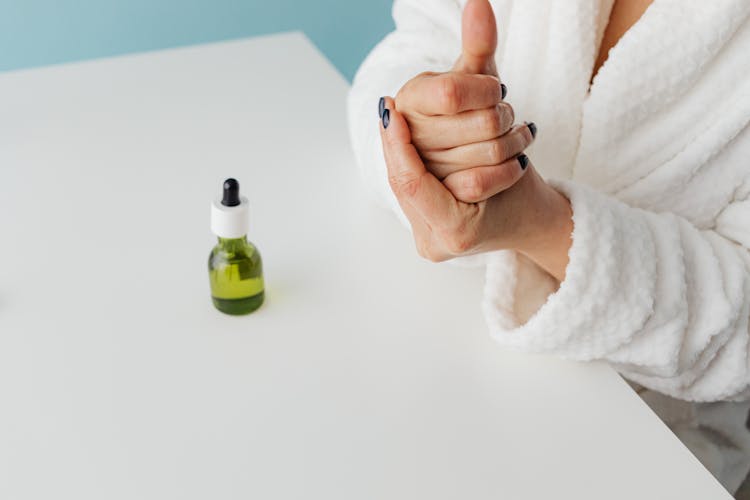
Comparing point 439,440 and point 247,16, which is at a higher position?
point 247,16

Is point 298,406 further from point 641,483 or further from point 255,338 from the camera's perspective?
point 641,483

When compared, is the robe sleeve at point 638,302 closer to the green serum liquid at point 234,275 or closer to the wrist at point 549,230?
the wrist at point 549,230

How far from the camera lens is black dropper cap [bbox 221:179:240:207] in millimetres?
625

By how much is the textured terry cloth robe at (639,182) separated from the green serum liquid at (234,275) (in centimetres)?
16

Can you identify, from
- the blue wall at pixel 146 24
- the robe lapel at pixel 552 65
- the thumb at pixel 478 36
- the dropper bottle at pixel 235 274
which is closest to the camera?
the thumb at pixel 478 36

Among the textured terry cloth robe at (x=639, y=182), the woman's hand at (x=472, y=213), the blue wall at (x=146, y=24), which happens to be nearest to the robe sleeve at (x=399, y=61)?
the textured terry cloth robe at (x=639, y=182)

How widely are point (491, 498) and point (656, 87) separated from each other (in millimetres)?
422

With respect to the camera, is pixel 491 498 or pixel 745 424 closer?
pixel 491 498

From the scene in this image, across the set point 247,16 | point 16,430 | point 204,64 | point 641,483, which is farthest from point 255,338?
point 247,16

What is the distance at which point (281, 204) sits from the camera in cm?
80

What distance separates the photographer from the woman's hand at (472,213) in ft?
1.88

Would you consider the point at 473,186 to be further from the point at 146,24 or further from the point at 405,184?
the point at 146,24

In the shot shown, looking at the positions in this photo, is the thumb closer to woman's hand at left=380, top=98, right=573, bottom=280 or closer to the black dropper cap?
woman's hand at left=380, top=98, right=573, bottom=280

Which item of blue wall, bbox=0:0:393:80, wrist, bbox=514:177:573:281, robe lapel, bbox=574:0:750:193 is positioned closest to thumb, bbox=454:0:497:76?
wrist, bbox=514:177:573:281
